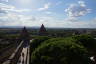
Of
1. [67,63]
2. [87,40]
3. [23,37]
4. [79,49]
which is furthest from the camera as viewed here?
[23,37]

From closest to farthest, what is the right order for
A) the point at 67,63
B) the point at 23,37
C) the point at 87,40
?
the point at 67,63
the point at 87,40
the point at 23,37

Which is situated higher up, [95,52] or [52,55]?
[52,55]

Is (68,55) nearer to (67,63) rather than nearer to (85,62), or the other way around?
(67,63)

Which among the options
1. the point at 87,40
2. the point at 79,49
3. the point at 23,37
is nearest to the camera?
the point at 79,49

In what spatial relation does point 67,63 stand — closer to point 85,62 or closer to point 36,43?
point 85,62

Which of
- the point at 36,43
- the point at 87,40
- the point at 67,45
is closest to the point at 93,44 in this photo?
the point at 87,40

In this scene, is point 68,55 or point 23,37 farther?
point 23,37

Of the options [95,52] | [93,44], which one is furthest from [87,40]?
[95,52]

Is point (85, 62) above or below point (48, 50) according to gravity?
below

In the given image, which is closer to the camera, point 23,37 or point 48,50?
point 48,50
